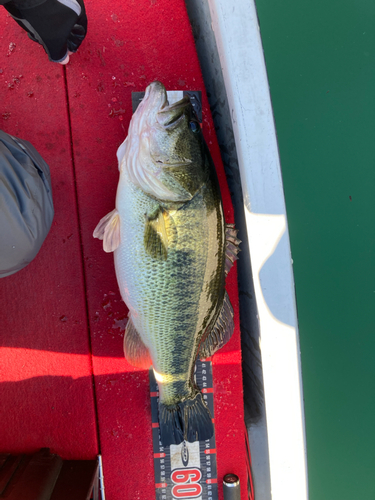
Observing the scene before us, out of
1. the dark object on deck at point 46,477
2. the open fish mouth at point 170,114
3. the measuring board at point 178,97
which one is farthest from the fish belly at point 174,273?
the dark object on deck at point 46,477

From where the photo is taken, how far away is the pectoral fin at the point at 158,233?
1.28 metres

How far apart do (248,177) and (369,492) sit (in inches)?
99.2

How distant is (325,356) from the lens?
2.19 meters

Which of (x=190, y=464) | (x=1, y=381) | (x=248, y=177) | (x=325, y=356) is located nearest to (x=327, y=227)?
(x=325, y=356)

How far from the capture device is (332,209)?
6.93ft

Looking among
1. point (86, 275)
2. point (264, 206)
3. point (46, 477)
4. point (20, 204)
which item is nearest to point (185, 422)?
point (46, 477)

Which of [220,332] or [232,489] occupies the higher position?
[220,332]

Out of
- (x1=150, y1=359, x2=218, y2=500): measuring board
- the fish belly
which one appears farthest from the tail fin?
the fish belly

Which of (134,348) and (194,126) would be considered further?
(134,348)

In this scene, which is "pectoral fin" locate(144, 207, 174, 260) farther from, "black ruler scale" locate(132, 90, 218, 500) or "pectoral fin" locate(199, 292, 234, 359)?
"black ruler scale" locate(132, 90, 218, 500)

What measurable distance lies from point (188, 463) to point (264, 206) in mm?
1457

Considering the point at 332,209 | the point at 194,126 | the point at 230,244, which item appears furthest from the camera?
the point at 332,209

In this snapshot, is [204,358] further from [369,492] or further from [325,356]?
[369,492]

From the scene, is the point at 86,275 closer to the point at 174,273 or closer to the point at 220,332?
the point at 174,273
